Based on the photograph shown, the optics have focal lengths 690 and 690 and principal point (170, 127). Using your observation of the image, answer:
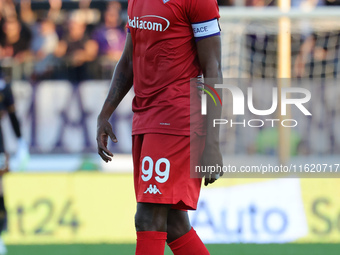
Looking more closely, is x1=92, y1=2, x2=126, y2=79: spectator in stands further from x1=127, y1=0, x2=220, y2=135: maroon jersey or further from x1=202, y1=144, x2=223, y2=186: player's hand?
x1=202, y1=144, x2=223, y2=186: player's hand

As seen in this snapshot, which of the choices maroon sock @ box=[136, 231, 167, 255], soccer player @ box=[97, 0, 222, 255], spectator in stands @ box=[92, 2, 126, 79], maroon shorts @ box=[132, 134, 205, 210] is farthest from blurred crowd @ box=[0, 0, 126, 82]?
maroon sock @ box=[136, 231, 167, 255]

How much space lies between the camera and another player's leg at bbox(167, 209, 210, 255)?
3.65m

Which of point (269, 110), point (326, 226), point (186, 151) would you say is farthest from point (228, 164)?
point (186, 151)

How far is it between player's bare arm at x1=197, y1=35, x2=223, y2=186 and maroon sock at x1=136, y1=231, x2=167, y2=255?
0.36 meters

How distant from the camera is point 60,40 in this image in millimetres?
10172

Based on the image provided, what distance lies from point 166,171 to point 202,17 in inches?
31.4

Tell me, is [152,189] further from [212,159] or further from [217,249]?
[217,249]

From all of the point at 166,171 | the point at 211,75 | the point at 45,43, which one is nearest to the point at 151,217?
the point at 166,171

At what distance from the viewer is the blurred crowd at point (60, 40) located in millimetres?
9297

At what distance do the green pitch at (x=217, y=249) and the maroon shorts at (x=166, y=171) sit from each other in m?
2.73

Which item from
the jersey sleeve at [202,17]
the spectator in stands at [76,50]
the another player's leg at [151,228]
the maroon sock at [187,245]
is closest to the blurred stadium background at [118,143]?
the spectator in stands at [76,50]

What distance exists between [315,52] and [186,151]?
575 cm

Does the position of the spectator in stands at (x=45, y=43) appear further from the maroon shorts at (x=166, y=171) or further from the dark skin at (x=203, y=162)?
the maroon shorts at (x=166, y=171)

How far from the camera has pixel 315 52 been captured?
888 centimetres
